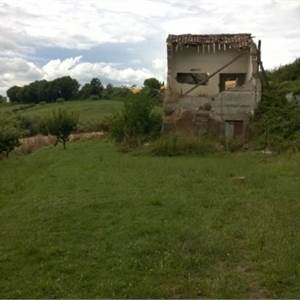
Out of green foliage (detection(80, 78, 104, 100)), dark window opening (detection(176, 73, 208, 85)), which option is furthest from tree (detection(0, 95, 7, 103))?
dark window opening (detection(176, 73, 208, 85))

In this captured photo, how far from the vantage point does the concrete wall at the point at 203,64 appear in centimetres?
3597

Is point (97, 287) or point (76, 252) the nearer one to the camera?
point (97, 287)

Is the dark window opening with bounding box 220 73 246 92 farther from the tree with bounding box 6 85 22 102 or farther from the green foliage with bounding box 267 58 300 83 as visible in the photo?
the tree with bounding box 6 85 22 102

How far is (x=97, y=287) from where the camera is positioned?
24.9 feet

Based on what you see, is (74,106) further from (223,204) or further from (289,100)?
(223,204)

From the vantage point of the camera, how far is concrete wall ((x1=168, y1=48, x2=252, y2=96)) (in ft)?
118

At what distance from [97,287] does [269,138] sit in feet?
71.6

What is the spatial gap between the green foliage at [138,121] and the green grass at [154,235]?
13249 mm

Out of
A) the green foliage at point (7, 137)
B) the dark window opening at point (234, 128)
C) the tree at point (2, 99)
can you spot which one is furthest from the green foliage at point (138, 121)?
the tree at point (2, 99)

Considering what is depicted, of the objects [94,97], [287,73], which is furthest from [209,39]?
[94,97]

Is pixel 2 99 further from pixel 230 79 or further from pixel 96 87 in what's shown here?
pixel 230 79

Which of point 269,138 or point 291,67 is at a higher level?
point 291,67

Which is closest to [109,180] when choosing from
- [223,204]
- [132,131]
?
[223,204]

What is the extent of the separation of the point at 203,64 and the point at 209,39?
248 cm
